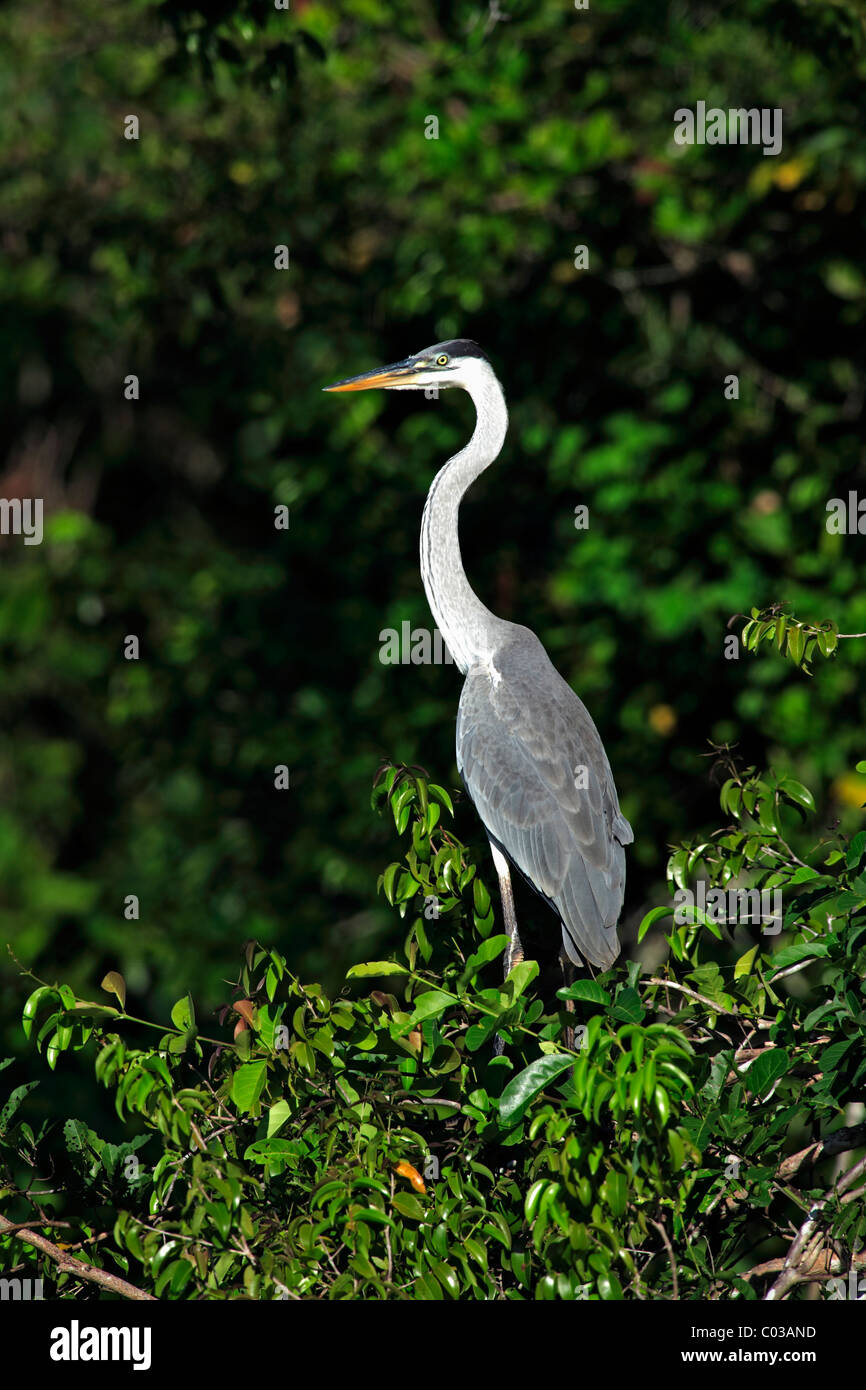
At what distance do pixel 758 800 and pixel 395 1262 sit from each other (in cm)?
105

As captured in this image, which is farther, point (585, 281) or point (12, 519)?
point (12, 519)

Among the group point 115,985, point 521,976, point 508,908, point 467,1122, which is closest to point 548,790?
point 508,908

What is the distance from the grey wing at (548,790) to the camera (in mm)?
3156

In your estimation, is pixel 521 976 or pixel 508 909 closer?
pixel 521 976

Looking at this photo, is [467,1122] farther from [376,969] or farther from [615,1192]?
[615,1192]

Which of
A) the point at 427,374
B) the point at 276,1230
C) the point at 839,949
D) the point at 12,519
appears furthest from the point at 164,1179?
the point at 12,519

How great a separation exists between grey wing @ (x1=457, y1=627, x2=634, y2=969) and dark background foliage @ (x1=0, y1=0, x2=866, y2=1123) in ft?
5.91

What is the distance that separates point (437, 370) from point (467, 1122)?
1.98 meters

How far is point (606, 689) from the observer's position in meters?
5.64

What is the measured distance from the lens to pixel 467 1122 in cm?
251

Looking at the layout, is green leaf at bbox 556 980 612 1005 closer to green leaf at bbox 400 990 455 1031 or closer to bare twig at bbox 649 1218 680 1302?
green leaf at bbox 400 990 455 1031

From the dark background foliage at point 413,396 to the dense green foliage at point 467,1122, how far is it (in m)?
2.65
